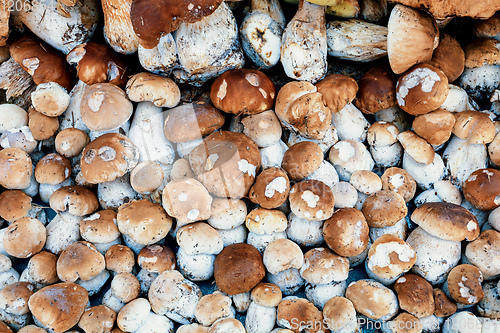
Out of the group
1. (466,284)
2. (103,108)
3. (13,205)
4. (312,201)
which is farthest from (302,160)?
(13,205)

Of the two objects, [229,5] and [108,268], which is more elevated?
[229,5]

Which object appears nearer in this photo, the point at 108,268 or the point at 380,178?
the point at 108,268

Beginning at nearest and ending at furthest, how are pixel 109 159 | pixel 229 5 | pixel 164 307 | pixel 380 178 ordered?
pixel 164 307, pixel 109 159, pixel 380 178, pixel 229 5

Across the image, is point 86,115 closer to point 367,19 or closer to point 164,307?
point 164,307

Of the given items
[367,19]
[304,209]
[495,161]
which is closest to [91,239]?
[304,209]

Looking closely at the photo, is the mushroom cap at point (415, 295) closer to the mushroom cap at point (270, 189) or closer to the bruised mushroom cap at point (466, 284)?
the bruised mushroom cap at point (466, 284)

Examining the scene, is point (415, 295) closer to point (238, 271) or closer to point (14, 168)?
point (238, 271)

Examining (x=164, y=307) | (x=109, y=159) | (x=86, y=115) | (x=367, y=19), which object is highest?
(x=367, y=19)
